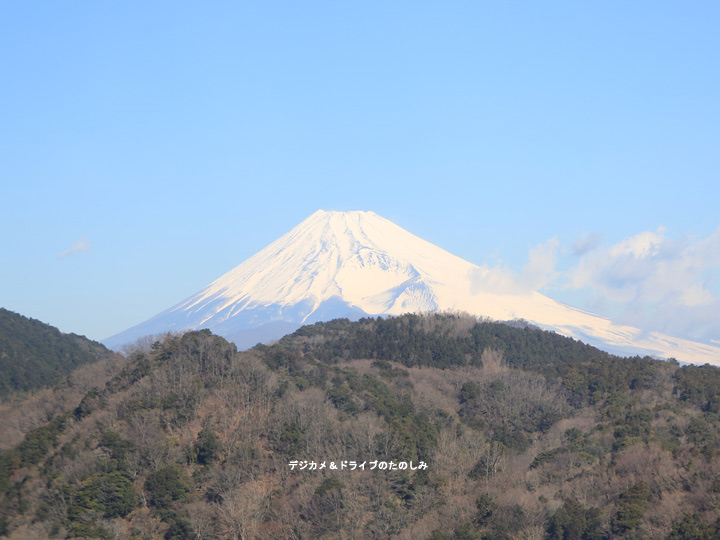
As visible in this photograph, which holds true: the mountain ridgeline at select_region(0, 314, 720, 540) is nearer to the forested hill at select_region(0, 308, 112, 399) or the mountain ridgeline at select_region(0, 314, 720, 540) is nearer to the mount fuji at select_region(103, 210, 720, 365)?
the forested hill at select_region(0, 308, 112, 399)

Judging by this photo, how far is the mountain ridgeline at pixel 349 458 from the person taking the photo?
28.4 meters

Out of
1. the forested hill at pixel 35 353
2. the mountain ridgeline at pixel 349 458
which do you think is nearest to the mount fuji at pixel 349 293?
the forested hill at pixel 35 353

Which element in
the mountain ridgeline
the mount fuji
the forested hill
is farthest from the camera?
the mount fuji

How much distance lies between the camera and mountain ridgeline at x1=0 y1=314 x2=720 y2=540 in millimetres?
28422

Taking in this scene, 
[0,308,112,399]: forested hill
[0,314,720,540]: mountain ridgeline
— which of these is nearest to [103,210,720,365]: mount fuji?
[0,308,112,399]: forested hill

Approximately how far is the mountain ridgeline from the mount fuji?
317 feet

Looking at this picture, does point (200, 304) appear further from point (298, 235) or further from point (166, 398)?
point (166, 398)

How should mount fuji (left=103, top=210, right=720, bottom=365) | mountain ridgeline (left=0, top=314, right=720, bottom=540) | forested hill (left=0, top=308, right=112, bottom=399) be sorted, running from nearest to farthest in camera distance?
mountain ridgeline (left=0, top=314, right=720, bottom=540)
forested hill (left=0, top=308, right=112, bottom=399)
mount fuji (left=103, top=210, right=720, bottom=365)

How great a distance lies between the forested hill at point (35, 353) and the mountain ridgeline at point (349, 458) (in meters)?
16.6

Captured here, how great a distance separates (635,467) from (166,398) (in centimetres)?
2194

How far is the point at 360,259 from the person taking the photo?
176500 mm

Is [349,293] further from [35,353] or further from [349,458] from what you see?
[349,458]

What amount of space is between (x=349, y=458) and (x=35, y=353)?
45035 mm

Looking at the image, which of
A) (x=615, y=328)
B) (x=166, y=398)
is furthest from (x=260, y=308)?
(x=166, y=398)
